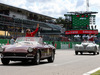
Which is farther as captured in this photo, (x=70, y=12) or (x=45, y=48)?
(x=70, y=12)

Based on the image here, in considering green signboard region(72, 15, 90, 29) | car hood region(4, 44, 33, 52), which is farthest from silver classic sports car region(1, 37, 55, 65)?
green signboard region(72, 15, 90, 29)

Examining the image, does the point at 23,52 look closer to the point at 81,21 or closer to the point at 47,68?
the point at 47,68

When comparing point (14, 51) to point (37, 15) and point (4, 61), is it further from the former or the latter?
point (37, 15)

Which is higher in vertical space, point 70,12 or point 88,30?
point 70,12

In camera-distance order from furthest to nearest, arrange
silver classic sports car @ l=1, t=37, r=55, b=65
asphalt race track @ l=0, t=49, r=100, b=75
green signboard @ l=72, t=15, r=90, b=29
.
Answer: green signboard @ l=72, t=15, r=90, b=29, silver classic sports car @ l=1, t=37, r=55, b=65, asphalt race track @ l=0, t=49, r=100, b=75

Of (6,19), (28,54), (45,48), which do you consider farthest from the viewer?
(6,19)

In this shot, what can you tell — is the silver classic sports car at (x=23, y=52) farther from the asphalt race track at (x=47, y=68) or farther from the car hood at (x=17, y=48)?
the asphalt race track at (x=47, y=68)

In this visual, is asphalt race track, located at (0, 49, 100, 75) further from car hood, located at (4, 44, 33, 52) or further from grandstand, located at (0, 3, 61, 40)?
grandstand, located at (0, 3, 61, 40)

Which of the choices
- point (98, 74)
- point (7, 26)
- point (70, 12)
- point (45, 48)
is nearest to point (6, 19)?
point (7, 26)

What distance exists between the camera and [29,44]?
45.9 feet

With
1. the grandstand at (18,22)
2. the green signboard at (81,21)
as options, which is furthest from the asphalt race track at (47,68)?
the green signboard at (81,21)

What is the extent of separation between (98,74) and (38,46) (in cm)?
479

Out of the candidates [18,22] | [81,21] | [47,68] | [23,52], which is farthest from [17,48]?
[81,21]

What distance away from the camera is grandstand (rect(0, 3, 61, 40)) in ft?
203
